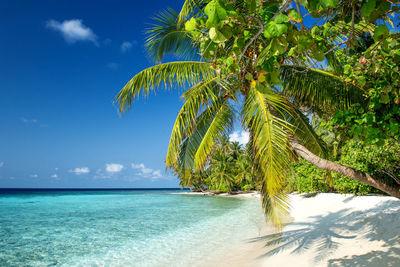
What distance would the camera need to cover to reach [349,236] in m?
5.60

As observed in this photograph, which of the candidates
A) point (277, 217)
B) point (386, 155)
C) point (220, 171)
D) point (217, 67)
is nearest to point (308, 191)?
point (386, 155)

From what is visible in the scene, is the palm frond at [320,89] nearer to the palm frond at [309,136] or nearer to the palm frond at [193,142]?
the palm frond at [309,136]

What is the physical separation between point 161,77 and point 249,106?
72.2 inches

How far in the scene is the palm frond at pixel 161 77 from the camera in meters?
4.48

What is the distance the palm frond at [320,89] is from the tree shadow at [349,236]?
8.59 ft

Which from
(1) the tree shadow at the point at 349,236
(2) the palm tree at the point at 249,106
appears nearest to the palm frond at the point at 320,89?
(2) the palm tree at the point at 249,106

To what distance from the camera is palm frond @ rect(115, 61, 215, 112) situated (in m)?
4.48

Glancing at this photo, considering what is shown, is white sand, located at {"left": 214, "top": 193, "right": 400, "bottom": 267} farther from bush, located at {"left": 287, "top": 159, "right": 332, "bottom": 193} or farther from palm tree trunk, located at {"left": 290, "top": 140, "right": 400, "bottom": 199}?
bush, located at {"left": 287, "top": 159, "right": 332, "bottom": 193}

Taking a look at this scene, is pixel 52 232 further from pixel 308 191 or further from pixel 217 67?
pixel 308 191

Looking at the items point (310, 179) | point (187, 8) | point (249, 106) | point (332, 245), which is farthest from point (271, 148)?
point (310, 179)

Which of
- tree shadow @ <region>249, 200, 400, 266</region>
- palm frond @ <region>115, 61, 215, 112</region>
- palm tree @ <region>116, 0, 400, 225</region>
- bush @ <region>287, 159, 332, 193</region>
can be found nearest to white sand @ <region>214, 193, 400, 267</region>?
tree shadow @ <region>249, 200, 400, 266</region>

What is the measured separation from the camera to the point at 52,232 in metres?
10.0

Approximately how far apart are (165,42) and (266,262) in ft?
16.1

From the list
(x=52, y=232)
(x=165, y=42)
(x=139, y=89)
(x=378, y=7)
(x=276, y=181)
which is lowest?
(x=52, y=232)
